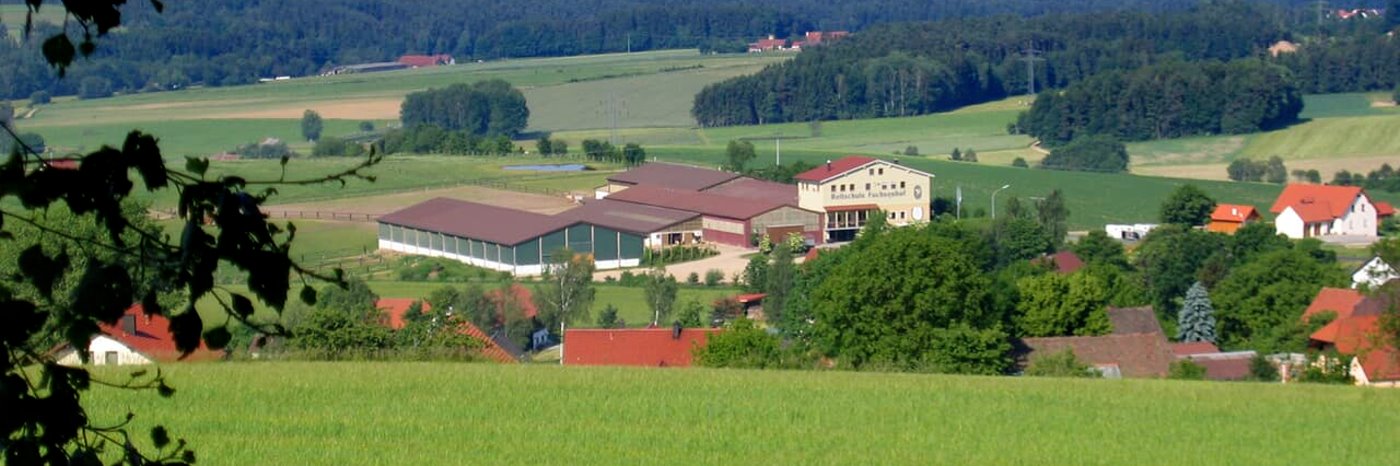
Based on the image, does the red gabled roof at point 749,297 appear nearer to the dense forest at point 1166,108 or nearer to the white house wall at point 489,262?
the white house wall at point 489,262

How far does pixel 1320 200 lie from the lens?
99.2 feet

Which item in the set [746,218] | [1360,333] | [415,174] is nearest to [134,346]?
[1360,333]

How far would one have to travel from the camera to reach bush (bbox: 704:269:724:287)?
2409 centimetres

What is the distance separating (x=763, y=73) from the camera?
56.3 meters

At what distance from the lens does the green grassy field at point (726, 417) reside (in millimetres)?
6414

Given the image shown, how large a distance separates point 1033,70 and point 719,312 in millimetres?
40398

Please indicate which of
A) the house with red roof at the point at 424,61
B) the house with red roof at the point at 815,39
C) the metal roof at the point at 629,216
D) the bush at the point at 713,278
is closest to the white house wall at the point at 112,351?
the bush at the point at 713,278

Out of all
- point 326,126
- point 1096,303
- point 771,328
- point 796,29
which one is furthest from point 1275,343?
point 796,29

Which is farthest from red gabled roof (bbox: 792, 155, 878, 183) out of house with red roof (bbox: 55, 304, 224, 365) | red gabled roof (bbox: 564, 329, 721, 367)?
house with red roof (bbox: 55, 304, 224, 365)

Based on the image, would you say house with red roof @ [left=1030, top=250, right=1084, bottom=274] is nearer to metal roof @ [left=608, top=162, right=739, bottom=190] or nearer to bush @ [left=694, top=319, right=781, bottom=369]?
bush @ [left=694, top=319, right=781, bottom=369]

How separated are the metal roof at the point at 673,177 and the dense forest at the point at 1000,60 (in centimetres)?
1690

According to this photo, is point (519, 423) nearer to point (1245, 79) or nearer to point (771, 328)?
point (771, 328)

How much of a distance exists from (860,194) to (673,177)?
16.4 ft

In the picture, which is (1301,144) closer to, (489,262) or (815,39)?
(489,262)
